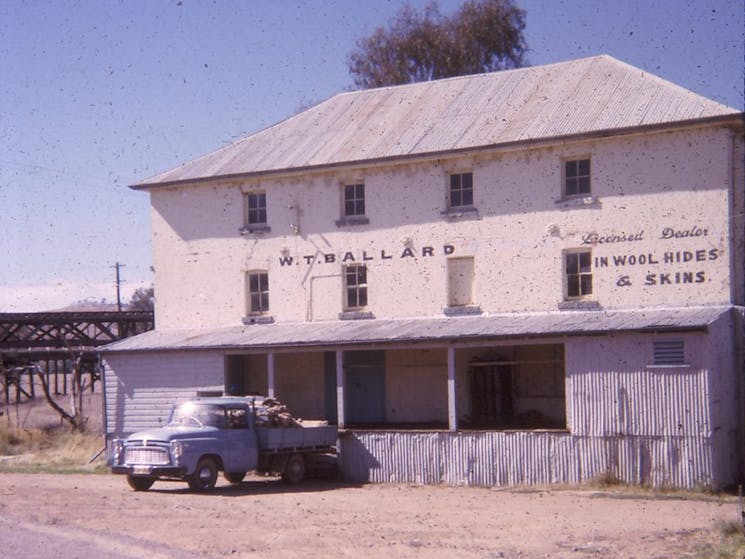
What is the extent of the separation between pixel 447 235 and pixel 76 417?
50.8 ft

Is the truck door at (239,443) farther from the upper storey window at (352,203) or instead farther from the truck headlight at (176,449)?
the upper storey window at (352,203)

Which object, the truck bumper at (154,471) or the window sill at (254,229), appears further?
the window sill at (254,229)

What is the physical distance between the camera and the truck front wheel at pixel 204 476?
71.9ft

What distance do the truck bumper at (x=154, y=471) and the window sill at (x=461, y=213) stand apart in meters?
Result: 9.95

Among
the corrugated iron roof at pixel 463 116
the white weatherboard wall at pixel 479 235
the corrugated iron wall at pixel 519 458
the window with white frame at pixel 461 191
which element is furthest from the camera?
the window with white frame at pixel 461 191

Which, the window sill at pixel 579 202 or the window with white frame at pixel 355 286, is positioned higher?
the window sill at pixel 579 202

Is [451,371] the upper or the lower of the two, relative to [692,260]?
lower

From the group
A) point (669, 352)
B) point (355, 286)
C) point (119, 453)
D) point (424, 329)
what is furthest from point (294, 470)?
point (669, 352)

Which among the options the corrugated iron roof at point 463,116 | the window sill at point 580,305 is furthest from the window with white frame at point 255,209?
the window sill at point 580,305

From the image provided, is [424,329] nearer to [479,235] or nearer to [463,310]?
[463,310]

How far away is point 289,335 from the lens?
27.8m

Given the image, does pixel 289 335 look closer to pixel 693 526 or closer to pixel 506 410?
pixel 506 410

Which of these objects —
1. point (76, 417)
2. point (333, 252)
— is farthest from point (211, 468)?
point (76, 417)

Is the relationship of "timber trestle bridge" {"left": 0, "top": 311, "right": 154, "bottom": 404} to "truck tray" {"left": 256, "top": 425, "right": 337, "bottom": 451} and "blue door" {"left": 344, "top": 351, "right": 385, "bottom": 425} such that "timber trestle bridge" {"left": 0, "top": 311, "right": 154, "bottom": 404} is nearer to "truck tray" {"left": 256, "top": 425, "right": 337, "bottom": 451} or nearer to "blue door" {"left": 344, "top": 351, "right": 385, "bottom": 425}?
"blue door" {"left": 344, "top": 351, "right": 385, "bottom": 425}
